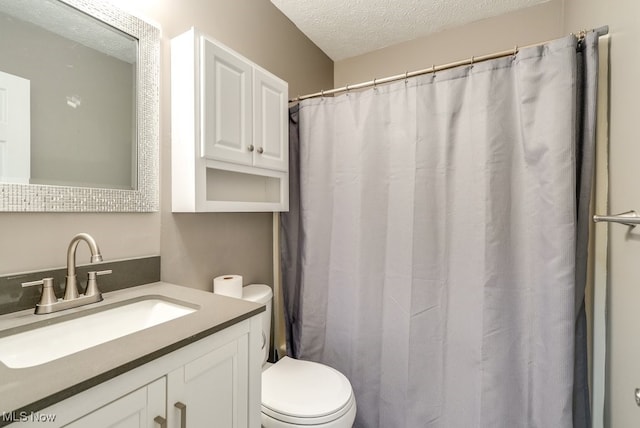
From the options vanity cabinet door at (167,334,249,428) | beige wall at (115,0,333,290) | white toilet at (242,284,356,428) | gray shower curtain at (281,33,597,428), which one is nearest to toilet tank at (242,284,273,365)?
white toilet at (242,284,356,428)

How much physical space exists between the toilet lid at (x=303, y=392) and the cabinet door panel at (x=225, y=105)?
1.01m

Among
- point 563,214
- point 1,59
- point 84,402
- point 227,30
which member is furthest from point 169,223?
point 563,214

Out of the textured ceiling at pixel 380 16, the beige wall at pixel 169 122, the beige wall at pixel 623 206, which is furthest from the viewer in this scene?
the textured ceiling at pixel 380 16

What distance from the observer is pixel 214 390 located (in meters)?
0.75

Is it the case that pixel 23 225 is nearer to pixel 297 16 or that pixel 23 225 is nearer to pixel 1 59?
pixel 1 59

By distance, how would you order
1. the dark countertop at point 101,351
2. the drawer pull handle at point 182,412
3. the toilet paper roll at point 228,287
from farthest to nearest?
the toilet paper roll at point 228,287 → the drawer pull handle at point 182,412 → the dark countertop at point 101,351

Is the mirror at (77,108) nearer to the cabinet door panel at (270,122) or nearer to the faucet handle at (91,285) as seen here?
the faucet handle at (91,285)

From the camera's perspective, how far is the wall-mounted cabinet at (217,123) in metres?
1.12

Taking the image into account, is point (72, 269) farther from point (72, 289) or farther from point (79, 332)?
point (79, 332)

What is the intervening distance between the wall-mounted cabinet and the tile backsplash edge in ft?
0.86

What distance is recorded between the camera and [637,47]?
768mm

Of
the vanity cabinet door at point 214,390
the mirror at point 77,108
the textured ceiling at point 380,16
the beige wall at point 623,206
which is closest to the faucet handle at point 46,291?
the mirror at point 77,108

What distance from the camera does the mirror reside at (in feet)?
2.72

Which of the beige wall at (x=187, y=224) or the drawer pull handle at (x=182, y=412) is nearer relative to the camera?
the drawer pull handle at (x=182, y=412)
